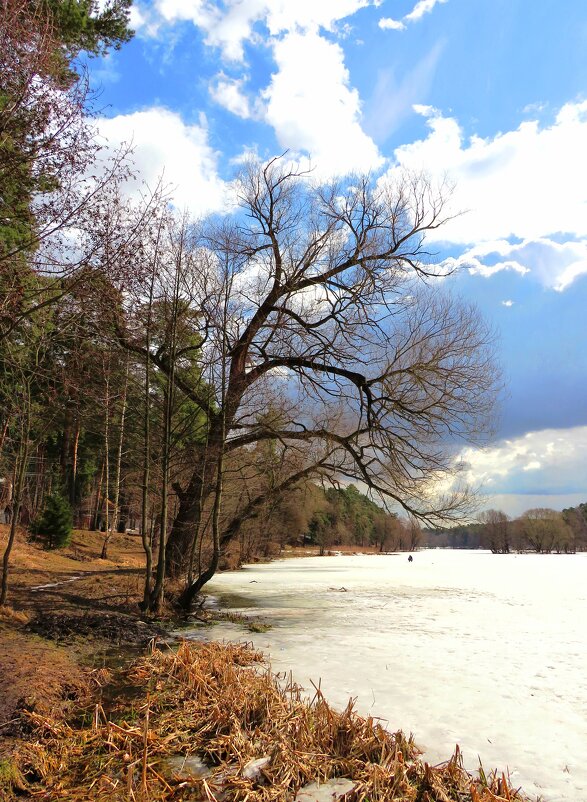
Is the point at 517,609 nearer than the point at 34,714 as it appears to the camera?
No

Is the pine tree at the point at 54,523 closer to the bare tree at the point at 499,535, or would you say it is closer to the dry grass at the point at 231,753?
the dry grass at the point at 231,753

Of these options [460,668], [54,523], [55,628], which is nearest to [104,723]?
[55,628]

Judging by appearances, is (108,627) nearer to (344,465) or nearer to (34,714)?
(34,714)

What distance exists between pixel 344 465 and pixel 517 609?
612 cm

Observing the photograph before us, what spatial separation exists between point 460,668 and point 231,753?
14.8ft

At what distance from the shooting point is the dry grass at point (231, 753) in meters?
3.62

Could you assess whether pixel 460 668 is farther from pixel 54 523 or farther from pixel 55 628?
pixel 54 523

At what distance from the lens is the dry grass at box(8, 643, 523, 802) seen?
362cm

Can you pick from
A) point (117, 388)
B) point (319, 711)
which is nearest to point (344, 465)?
point (117, 388)

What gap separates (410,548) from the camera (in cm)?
12119

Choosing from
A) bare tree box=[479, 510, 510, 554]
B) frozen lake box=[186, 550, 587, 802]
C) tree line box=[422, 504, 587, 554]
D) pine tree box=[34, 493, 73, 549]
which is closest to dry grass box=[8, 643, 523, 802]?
frozen lake box=[186, 550, 587, 802]

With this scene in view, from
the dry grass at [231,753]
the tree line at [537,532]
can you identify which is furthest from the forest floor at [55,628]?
the tree line at [537,532]

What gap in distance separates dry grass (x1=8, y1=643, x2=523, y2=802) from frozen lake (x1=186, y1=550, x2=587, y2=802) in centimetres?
55

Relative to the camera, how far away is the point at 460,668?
24.5ft
